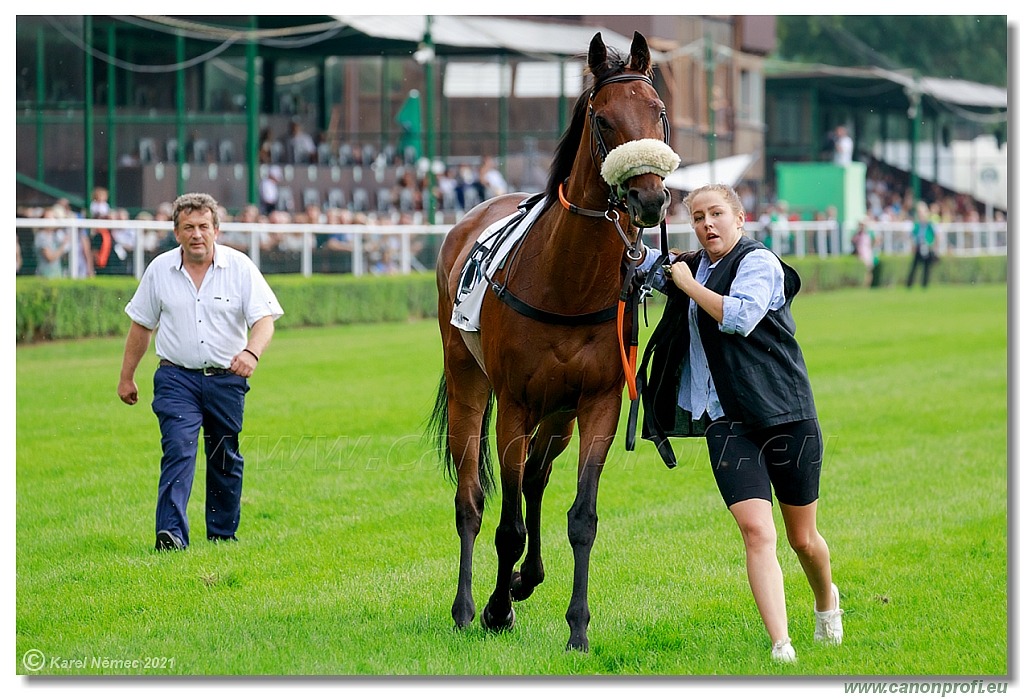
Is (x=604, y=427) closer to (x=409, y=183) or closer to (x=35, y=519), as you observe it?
(x=35, y=519)

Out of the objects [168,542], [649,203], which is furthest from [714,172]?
[649,203]

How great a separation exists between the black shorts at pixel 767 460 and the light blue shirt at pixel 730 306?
0.10 m

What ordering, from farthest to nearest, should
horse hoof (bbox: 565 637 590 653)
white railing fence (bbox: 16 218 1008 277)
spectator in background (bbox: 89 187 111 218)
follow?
spectator in background (bbox: 89 187 111 218) < white railing fence (bbox: 16 218 1008 277) < horse hoof (bbox: 565 637 590 653)

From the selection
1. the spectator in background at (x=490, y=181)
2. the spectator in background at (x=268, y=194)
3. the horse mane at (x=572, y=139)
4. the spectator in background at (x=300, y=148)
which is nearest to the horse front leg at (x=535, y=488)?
the horse mane at (x=572, y=139)

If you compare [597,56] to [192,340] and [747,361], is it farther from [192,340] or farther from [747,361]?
[192,340]

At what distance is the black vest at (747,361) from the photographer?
4.11 metres

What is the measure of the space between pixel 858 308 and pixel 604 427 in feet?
50.8

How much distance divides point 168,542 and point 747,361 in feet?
9.98

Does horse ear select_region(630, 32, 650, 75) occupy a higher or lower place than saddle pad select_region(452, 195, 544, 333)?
higher

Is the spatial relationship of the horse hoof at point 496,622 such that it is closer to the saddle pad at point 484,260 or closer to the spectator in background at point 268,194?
the saddle pad at point 484,260

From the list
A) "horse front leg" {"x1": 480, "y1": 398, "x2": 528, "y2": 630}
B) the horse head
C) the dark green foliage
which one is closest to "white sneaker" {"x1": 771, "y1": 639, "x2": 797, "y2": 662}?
"horse front leg" {"x1": 480, "y1": 398, "x2": 528, "y2": 630}

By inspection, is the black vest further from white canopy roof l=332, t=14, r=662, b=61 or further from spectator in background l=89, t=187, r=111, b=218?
white canopy roof l=332, t=14, r=662, b=61

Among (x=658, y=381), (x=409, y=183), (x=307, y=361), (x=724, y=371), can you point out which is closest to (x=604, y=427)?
(x=658, y=381)

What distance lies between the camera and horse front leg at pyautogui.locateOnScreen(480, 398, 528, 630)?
15.3 ft
